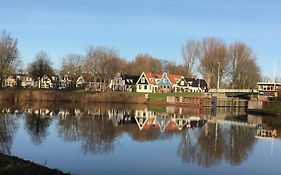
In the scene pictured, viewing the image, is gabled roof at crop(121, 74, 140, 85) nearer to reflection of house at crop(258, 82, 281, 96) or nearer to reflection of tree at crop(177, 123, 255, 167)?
reflection of house at crop(258, 82, 281, 96)

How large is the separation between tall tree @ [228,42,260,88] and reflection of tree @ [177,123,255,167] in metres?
61.8

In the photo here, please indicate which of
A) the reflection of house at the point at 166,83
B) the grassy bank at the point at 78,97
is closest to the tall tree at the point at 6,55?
the grassy bank at the point at 78,97

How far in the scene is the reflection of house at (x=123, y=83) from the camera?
360 ft

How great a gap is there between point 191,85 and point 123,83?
18045 millimetres

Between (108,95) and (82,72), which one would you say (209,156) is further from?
(82,72)

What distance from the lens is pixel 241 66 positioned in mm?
95625

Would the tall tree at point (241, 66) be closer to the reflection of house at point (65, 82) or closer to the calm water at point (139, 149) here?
the reflection of house at point (65, 82)

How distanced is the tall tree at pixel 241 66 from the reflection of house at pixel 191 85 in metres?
10.2

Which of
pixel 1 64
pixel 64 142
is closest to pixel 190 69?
pixel 1 64

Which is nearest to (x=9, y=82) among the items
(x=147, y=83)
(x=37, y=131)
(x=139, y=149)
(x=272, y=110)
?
(x=147, y=83)

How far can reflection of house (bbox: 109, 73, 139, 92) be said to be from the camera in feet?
360

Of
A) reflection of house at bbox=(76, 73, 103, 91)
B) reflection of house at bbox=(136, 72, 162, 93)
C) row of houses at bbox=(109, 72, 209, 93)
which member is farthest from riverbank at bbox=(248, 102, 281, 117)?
reflection of house at bbox=(76, 73, 103, 91)

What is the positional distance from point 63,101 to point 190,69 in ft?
145

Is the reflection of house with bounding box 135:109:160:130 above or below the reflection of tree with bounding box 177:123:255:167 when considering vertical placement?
above
